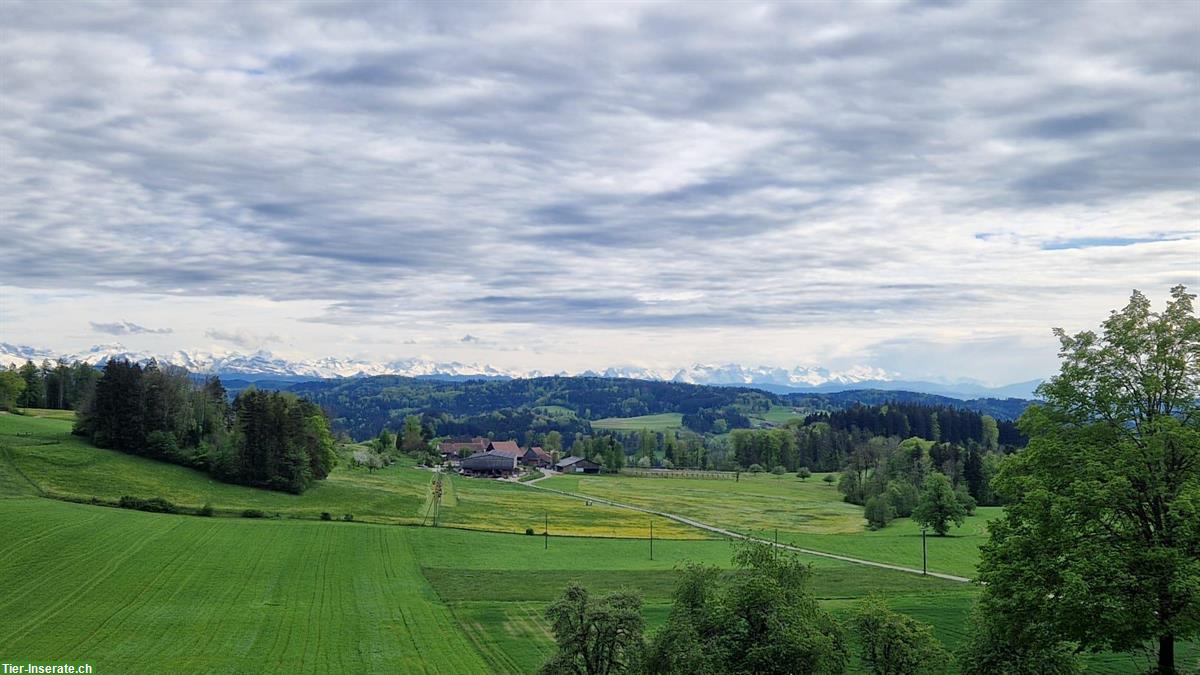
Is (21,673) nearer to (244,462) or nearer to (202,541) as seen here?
(202,541)

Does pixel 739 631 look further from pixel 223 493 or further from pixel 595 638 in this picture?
pixel 223 493

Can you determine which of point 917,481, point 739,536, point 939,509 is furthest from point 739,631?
point 917,481

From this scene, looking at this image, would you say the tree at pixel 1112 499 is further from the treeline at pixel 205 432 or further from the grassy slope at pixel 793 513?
the treeline at pixel 205 432

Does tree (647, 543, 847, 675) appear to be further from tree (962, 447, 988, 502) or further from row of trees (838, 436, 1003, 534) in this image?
tree (962, 447, 988, 502)

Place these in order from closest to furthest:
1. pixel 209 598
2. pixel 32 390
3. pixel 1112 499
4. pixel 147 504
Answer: pixel 1112 499
pixel 209 598
pixel 147 504
pixel 32 390

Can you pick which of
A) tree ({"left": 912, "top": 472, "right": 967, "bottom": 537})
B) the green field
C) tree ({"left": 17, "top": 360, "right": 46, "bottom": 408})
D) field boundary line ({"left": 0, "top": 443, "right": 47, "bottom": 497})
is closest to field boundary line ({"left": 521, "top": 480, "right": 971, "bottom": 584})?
the green field
